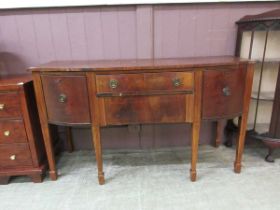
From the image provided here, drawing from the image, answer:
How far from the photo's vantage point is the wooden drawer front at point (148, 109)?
131 cm

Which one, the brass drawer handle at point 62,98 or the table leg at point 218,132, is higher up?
the brass drawer handle at point 62,98

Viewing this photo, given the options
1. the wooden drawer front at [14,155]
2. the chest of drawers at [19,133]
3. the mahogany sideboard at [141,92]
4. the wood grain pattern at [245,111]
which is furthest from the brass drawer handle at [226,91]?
the wooden drawer front at [14,155]

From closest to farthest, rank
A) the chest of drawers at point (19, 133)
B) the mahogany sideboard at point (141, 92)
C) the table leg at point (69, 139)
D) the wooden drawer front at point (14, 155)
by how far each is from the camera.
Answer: the mahogany sideboard at point (141, 92) → the chest of drawers at point (19, 133) → the wooden drawer front at point (14, 155) → the table leg at point (69, 139)

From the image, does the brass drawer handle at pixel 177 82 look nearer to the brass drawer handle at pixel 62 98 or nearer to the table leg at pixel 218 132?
the brass drawer handle at pixel 62 98

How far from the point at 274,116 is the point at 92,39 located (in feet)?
4.98

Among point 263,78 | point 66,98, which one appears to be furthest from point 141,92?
point 263,78

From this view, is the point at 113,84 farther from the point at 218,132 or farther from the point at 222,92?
the point at 218,132

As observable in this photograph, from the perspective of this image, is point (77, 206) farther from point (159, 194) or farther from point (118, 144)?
point (118, 144)

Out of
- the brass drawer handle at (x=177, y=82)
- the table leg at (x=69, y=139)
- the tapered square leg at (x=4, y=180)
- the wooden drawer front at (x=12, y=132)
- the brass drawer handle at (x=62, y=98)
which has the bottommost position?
the tapered square leg at (x=4, y=180)

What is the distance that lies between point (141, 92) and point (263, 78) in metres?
1.06

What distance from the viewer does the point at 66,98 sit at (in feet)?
4.28

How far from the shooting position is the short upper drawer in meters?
1.27

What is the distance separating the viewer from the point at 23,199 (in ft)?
4.61

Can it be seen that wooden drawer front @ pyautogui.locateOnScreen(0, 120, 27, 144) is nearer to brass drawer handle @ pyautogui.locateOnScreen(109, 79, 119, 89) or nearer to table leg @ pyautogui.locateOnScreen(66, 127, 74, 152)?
table leg @ pyautogui.locateOnScreen(66, 127, 74, 152)
